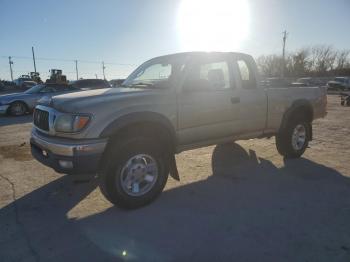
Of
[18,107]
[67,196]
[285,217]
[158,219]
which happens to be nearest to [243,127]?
[285,217]

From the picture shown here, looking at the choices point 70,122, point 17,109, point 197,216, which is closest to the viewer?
point 70,122

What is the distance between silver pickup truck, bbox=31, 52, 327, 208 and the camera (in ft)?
12.6

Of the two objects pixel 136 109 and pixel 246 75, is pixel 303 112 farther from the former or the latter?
pixel 136 109

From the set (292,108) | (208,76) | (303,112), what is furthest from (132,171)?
(303,112)

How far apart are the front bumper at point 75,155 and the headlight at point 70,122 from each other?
13 centimetres

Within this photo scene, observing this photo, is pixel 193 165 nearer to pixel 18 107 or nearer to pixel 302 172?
pixel 302 172

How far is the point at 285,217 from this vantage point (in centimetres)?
386

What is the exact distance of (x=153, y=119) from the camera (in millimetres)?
4195

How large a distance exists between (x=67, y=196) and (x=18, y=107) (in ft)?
37.4

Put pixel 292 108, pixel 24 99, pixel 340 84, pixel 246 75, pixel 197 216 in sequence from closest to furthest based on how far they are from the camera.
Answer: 1. pixel 197 216
2. pixel 246 75
3. pixel 292 108
4. pixel 24 99
5. pixel 340 84

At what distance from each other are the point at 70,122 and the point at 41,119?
80cm

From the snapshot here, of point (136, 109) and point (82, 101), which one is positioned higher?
point (82, 101)

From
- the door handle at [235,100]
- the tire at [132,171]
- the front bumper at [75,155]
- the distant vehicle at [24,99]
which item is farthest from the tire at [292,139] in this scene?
the distant vehicle at [24,99]

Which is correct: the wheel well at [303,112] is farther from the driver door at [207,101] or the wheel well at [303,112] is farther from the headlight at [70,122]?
the headlight at [70,122]
